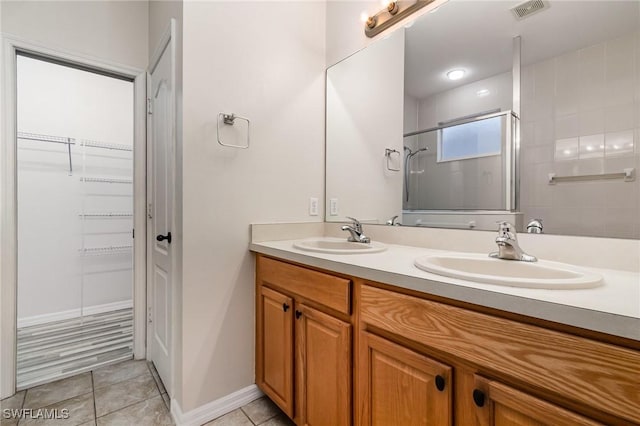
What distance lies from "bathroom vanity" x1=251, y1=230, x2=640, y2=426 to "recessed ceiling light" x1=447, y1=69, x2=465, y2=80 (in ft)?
2.85

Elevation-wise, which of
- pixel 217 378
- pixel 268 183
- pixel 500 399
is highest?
pixel 268 183

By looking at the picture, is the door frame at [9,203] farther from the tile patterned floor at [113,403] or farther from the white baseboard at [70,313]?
the white baseboard at [70,313]

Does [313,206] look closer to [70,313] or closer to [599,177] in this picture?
[599,177]

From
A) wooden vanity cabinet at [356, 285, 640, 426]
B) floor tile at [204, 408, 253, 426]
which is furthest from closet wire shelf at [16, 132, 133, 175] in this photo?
wooden vanity cabinet at [356, 285, 640, 426]

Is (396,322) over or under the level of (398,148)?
under

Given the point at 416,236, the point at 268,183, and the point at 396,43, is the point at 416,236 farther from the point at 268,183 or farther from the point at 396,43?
the point at 396,43

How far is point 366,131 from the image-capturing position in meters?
1.86

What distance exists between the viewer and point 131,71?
202 centimetres

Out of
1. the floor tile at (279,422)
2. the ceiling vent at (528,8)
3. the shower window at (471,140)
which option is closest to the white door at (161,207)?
the floor tile at (279,422)

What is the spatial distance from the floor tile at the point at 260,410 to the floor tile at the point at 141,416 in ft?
1.26

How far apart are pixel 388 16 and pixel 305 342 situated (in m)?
1.75

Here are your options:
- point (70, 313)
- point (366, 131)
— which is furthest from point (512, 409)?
point (70, 313)

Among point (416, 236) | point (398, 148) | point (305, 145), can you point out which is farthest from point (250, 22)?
point (416, 236)

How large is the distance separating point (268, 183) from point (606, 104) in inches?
58.2
